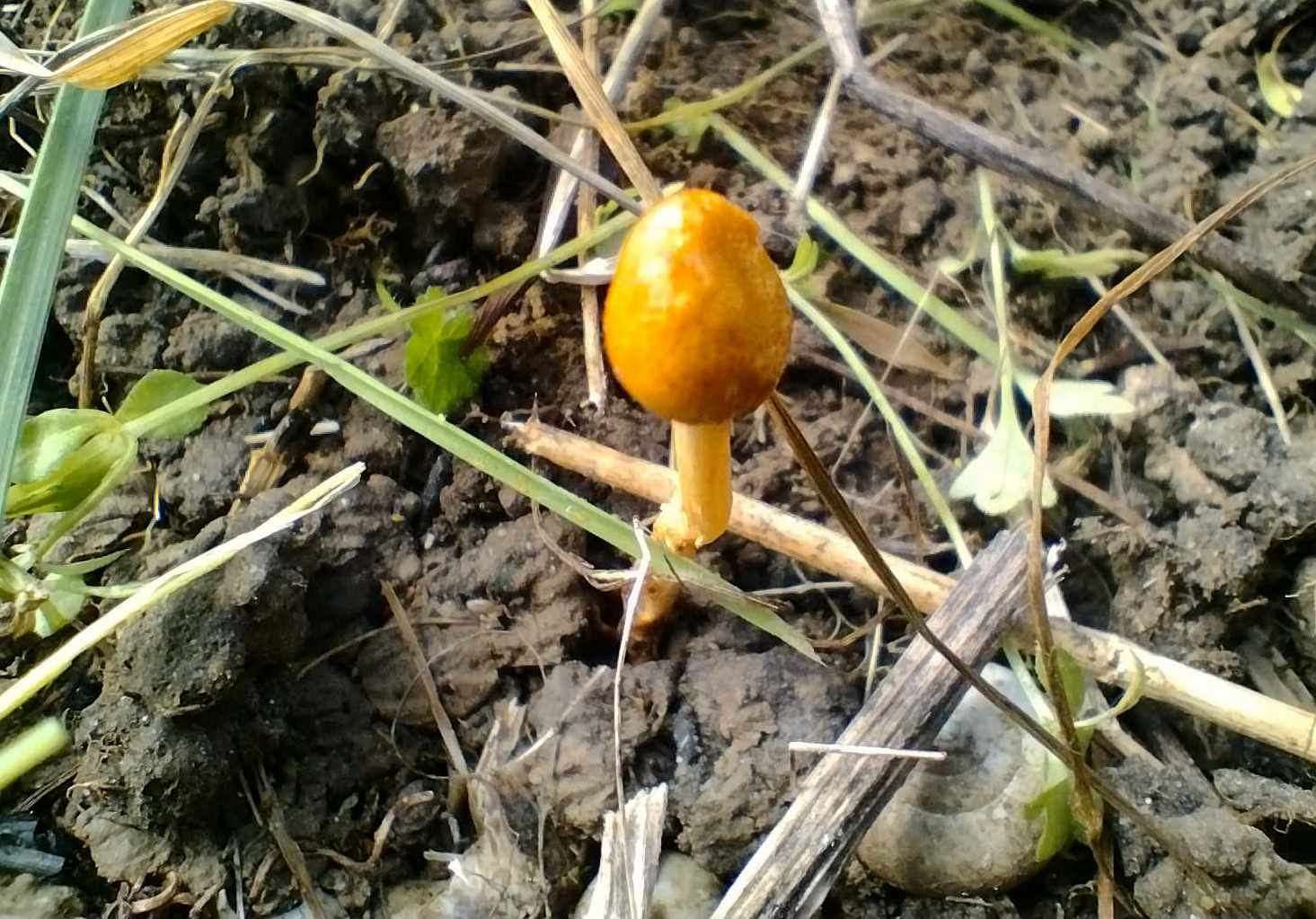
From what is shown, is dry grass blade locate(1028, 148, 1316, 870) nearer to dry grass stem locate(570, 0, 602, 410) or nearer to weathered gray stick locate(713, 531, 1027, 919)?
weathered gray stick locate(713, 531, 1027, 919)

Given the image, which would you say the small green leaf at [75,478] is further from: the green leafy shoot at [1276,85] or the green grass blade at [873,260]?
the green leafy shoot at [1276,85]

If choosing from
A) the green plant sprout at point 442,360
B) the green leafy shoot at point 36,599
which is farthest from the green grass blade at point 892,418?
the green leafy shoot at point 36,599

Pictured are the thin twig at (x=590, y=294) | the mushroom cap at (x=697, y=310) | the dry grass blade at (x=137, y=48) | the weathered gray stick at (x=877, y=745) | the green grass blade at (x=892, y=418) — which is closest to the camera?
the mushroom cap at (x=697, y=310)

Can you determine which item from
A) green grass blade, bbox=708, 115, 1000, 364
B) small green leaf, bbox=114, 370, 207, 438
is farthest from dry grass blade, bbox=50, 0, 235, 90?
green grass blade, bbox=708, 115, 1000, 364

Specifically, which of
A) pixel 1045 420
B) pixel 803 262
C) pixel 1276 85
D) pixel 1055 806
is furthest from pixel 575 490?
pixel 1276 85

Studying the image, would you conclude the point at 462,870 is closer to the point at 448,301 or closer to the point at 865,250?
the point at 448,301

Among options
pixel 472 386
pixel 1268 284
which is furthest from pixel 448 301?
pixel 1268 284
